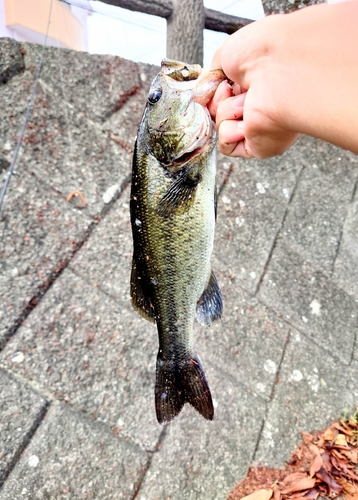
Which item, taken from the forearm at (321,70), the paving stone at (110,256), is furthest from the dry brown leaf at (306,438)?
the forearm at (321,70)

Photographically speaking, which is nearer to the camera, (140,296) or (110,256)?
(140,296)

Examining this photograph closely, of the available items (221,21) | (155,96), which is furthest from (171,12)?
(155,96)

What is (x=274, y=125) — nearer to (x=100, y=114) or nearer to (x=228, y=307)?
(x=228, y=307)

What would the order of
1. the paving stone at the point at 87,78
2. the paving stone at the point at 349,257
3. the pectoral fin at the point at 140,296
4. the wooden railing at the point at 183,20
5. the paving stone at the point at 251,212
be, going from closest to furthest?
the pectoral fin at the point at 140,296 < the paving stone at the point at 87,78 < the paving stone at the point at 251,212 < the wooden railing at the point at 183,20 < the paving stone at the point at 349,257

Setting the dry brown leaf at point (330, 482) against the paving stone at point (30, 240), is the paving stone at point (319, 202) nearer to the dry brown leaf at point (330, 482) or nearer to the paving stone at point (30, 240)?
the dry brown leaf at point (330, 482)

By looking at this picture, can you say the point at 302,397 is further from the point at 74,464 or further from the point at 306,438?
the point at 74,464

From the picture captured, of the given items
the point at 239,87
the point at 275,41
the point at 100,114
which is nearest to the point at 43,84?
the point at 100,114
